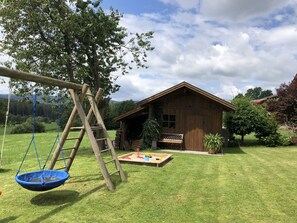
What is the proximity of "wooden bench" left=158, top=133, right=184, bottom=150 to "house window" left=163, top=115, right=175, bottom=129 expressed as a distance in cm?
50

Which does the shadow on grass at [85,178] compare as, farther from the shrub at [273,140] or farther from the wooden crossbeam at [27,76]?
the shrub at [273,140]

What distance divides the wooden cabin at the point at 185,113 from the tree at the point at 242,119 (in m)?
3.28

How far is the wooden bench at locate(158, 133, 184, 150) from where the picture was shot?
14994 mm

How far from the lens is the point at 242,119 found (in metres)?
→ 17.8

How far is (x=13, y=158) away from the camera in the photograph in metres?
13.1

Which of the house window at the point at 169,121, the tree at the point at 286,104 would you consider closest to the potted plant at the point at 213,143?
the house window at the point at 169,121

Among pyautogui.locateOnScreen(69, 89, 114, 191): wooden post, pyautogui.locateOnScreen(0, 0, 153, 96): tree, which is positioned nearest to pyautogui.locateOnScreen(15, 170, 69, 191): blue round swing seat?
pyautogui.locateOnScreen(69, 89, 114, 191): wooden post

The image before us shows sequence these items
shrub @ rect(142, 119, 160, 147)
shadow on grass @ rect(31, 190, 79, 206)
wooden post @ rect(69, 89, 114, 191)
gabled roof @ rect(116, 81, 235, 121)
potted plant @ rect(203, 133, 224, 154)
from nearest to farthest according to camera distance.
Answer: shadow on grass @ rect(31, 190, 79, 206) → wooden post @ rect(69, 89, 114, 191) → potted plant @ rect(203, 133, 224, 154) → gabled roof @ rect(116, 81, 235, 121) → shrub @ rect(142, 119, 160, 147)

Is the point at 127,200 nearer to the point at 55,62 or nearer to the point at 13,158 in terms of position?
the point at 55,62

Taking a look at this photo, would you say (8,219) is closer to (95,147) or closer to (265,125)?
(95,147)

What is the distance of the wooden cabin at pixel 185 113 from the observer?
14758mm

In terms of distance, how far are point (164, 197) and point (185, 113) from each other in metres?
9.26

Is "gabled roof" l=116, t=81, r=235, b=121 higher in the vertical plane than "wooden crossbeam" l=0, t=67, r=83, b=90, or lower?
higher

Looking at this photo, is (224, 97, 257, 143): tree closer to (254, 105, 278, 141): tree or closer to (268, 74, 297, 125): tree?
(254, 105, 278, 141): tree
